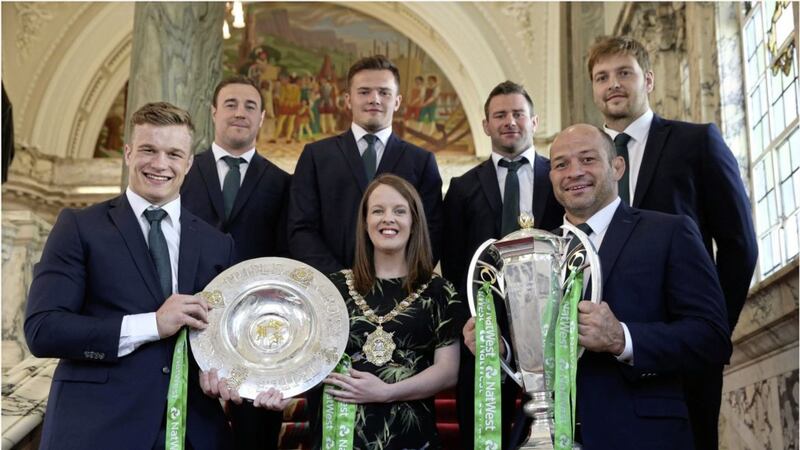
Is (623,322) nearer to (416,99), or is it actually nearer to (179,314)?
(179,314)

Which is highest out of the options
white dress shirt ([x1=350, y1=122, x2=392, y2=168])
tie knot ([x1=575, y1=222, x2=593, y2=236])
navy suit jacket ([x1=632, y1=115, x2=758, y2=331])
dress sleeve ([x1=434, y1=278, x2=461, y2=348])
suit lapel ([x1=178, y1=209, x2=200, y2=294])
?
white dress shirt ([x1=350, y1=122, x2=392, y2=168])

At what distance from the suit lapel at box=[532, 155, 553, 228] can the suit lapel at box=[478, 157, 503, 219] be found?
0.60ft

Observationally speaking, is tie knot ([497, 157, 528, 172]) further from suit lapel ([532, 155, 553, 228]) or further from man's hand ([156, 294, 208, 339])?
man's hand ([156, 294, 208, 339])

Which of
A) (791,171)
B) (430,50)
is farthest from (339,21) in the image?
(791,171)

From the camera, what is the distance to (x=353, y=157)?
16.6ft

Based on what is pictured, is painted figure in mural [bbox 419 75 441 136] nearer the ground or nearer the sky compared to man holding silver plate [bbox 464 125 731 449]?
nearer the sky

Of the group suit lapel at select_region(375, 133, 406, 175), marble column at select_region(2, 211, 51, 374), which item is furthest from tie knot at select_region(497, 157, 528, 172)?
marble column at select_region(2, 211, 51, 374)

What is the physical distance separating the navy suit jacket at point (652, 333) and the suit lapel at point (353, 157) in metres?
1.79

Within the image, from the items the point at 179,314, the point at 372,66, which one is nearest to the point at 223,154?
the point at 372,66

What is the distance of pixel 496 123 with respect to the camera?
5.11m

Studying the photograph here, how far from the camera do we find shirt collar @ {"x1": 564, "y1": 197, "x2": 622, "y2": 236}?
3.57 m

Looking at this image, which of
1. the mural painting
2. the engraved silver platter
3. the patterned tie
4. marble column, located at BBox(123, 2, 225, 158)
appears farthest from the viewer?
the mural painting

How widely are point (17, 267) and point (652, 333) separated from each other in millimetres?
6420

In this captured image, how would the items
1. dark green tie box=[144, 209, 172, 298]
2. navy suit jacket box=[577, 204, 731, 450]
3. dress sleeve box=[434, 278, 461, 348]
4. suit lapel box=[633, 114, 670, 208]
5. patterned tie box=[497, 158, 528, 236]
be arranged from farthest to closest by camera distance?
1. patterned tie box=[497, 158, 528, 236]
2. suit lapel box=[633, 114, 670, 208]
3. dress sleeve box=[434, 278, 461, 348]
4. dark green tie box=[144, 209, 172, 298]
5. navy suit jacket box=[577, 204, 731, 450]
